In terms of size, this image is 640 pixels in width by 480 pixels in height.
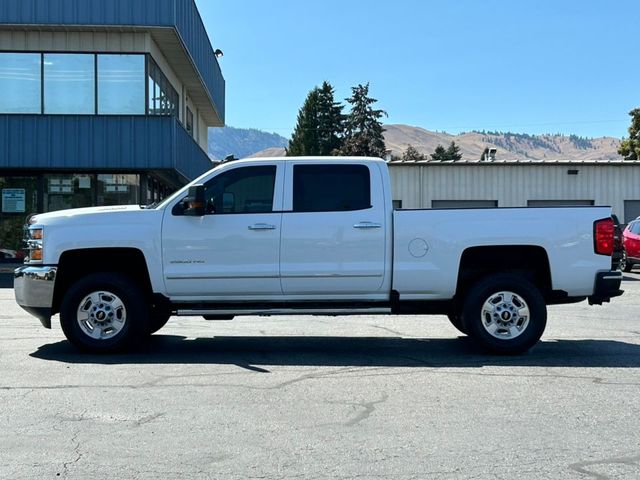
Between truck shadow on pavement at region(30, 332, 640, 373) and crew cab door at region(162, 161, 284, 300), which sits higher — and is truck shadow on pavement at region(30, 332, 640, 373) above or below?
below

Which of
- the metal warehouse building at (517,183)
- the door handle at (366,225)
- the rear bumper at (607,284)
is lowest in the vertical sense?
the rear bumper at (607,284)

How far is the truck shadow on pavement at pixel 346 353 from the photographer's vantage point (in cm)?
782

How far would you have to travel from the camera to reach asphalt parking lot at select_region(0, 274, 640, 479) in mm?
4641

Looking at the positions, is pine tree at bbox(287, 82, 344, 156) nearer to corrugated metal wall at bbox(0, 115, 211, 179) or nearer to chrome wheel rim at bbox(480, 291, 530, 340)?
corrugated metal wall at bbox(0, 115, 211, 179)

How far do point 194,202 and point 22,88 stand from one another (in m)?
14.5

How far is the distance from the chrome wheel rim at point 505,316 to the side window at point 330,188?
173cm

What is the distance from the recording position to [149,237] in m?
8.12

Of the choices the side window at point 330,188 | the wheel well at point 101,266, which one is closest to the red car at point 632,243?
the side window at point 330,188

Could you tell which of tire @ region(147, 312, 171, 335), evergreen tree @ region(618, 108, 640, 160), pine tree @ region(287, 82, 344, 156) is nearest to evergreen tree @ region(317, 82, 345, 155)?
pine tree @ region(287, 82, 344, 156)

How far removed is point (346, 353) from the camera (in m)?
8.43

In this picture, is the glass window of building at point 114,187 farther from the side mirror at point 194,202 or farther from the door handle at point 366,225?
the door handle at point 366,225

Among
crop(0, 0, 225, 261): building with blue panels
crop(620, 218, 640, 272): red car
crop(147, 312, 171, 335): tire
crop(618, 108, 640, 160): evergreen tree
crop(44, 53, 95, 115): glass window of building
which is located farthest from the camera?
crop(618, 108, 640, 160): evergreen tree

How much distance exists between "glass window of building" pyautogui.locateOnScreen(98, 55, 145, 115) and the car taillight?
592 inches

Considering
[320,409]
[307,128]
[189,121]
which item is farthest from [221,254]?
[307,128]
